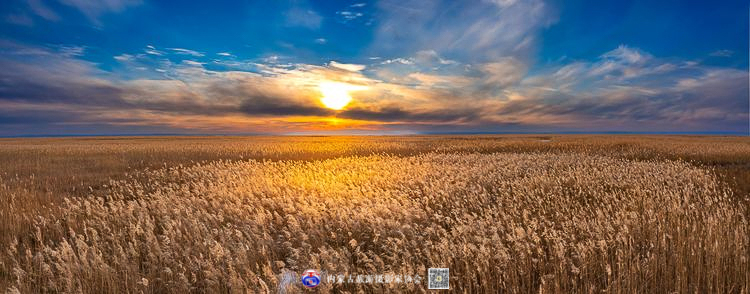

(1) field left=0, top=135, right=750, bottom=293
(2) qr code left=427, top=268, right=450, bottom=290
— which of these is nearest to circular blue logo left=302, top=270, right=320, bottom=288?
(1) field left=0, top=135, right=750, bottom=293

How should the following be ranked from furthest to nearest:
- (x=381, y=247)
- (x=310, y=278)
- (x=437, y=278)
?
(x=381, y=247), (x=310, y=278), (x=437, y=278)

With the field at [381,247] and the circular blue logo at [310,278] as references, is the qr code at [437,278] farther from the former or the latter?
the circular blue logo at [310,278]

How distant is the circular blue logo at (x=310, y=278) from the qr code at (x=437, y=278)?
1.40m

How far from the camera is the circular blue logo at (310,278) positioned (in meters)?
4.41

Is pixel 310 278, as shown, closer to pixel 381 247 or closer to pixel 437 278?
pixel 381 247

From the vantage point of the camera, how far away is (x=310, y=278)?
448 cm

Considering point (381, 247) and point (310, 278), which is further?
point (381, 247)

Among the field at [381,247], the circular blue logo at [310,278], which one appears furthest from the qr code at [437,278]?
the circular blue logo at [310,278]

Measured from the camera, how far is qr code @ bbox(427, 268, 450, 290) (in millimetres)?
4207

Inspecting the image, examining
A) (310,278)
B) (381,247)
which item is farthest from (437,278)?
(310,278)

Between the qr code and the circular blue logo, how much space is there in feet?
4.60

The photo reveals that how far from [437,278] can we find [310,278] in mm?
1611

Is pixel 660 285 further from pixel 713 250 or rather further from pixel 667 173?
pixel 667 173

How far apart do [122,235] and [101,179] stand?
38.0 feet
